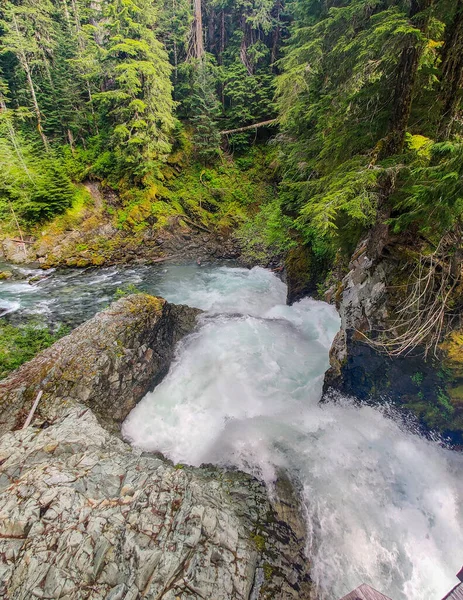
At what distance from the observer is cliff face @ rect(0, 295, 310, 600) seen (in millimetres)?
3051

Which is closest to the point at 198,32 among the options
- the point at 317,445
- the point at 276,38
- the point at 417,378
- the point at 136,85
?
the point at 276,38

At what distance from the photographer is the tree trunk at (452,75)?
379cm

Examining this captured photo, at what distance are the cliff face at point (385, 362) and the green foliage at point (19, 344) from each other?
791 cm

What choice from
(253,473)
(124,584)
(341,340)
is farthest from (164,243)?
(124,584)

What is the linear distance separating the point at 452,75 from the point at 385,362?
482 centimetres

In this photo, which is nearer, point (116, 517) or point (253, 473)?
point (116, 517)

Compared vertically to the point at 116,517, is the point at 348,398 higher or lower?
lower

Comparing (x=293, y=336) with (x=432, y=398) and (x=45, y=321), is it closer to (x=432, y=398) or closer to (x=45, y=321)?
(x=432, y=398)

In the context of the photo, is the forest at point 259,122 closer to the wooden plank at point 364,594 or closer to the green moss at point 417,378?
the green moss at point 417,378

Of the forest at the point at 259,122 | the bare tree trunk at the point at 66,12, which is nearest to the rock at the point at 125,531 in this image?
the forest at the point at 259,122

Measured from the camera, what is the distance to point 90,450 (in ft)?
14.8

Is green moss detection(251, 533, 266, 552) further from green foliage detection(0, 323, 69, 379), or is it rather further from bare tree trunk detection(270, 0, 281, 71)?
bare tree trunk detection(270, 0, 281, 71)

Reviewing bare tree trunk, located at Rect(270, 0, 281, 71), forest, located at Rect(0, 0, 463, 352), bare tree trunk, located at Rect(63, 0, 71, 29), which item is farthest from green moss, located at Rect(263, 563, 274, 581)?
bare tree trunk, located at Rect(63, 0, 71, 29)

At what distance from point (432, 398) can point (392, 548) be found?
253 centimetres
